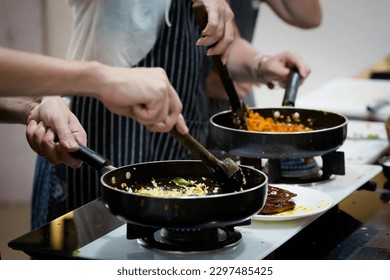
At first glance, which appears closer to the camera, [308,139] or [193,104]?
[308,139]

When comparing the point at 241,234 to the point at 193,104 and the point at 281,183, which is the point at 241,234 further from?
the point at 193,104

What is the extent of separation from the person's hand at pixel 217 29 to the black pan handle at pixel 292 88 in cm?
31

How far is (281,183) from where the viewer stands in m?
1.93

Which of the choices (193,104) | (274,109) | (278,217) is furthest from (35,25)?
(278,217)

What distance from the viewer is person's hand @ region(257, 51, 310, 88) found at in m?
2.37

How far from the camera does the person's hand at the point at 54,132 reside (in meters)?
1.67

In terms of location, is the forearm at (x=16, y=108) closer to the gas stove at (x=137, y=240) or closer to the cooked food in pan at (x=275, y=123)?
the gas stove at (x=137, y=240)

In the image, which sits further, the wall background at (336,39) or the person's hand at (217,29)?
the wall background at (336,39)

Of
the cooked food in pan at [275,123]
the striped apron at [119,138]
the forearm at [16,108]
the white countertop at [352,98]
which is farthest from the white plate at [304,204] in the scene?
the white countertop at [352,98]

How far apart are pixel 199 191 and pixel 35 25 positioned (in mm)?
3021

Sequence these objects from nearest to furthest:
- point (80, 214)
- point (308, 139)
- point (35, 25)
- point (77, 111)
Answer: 1. point (80, 214)
2. point (308, 139)
3. point (77, 111)
4. point (35, 25)

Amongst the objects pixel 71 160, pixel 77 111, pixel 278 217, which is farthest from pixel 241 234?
pixel 77 111

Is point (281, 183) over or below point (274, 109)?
below
